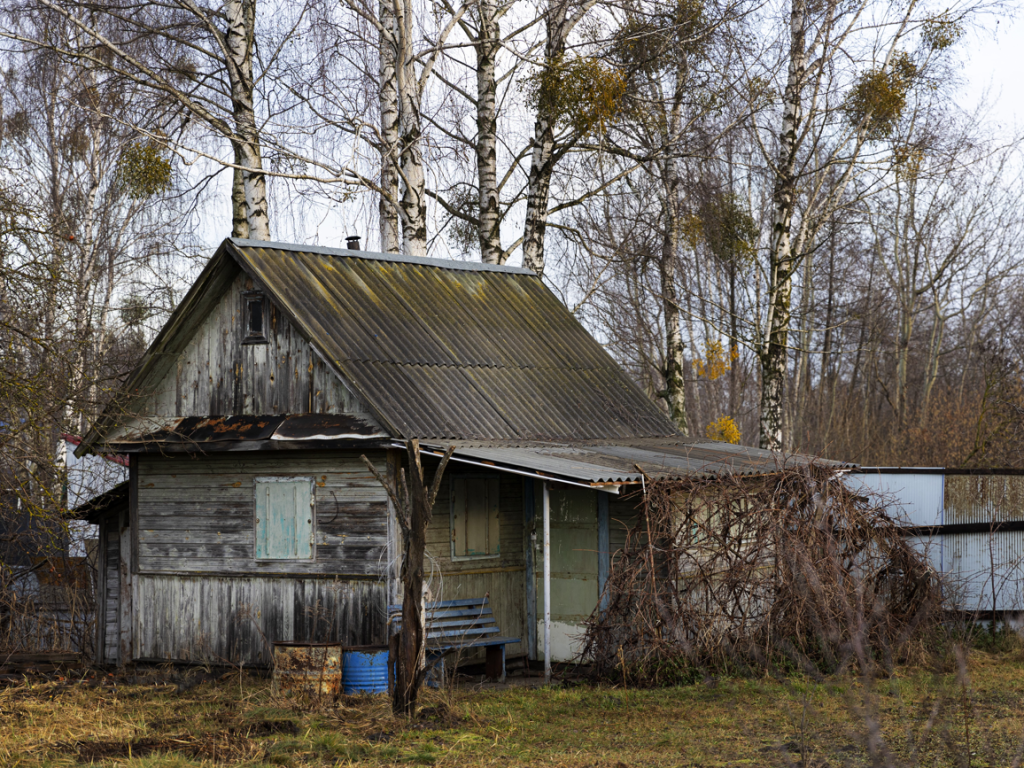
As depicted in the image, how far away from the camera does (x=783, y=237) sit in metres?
19.5

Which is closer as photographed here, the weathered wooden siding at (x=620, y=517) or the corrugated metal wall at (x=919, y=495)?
the weathered wooden siding at (x=620, y=517)

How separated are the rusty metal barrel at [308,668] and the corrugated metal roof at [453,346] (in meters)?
2.30

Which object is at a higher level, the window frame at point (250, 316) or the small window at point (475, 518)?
the window frame at point (250, 316)

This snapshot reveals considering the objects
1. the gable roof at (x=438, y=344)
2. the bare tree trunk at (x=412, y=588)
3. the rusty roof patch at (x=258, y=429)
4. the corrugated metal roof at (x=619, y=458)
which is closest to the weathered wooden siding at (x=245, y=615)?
the rusty roof patch at (x=258, y=429)

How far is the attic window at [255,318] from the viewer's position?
42.8ft

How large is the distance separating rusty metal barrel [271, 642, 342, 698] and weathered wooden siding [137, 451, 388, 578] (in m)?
1.22

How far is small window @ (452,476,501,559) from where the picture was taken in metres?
13.0

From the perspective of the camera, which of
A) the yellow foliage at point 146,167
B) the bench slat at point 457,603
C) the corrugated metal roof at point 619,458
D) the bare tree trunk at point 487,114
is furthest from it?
the bare tree trunk at point 487,114

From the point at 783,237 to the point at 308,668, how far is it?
12123 millimetres

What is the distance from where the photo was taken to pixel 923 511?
616 inches

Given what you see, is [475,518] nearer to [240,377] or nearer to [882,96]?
[240,377]

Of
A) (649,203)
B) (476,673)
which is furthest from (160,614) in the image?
(649,203)

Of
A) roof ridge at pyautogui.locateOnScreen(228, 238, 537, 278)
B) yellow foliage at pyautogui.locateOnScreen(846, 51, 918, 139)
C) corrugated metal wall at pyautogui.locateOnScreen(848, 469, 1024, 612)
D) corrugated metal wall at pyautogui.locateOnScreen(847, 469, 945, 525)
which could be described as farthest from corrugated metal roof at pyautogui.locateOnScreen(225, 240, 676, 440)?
yellow foliage at pyautogui.locateOnScreen(846, 51, 918, 139)

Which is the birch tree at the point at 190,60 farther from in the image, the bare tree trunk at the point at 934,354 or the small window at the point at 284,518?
the bare tree trunk at the point at 934,354
